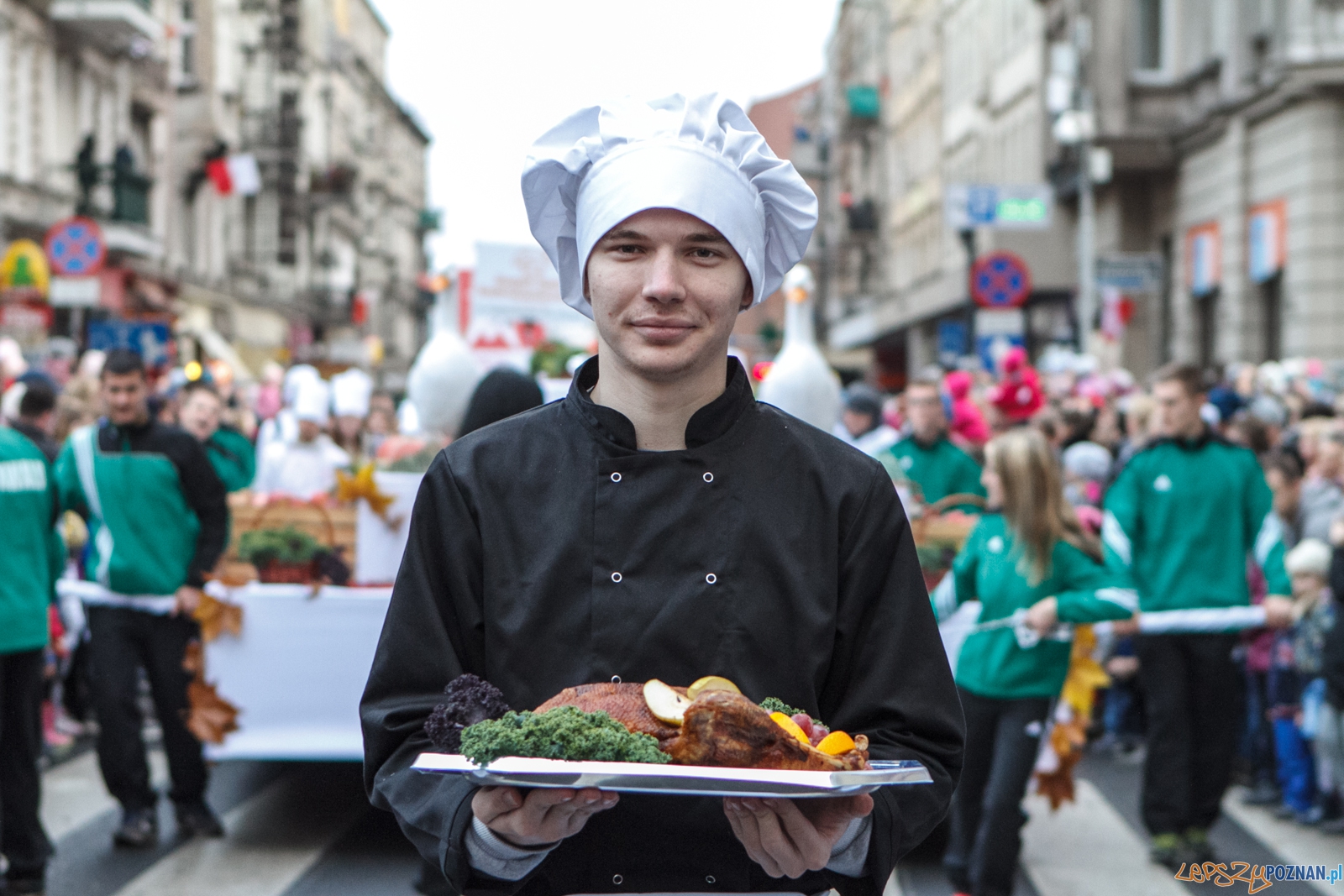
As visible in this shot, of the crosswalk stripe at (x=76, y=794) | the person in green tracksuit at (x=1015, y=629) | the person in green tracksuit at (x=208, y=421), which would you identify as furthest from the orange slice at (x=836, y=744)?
the person in green tracksuit at (x=208, y=421)

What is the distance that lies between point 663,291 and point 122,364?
5737 mm

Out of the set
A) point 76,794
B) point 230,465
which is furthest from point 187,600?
point 76,794

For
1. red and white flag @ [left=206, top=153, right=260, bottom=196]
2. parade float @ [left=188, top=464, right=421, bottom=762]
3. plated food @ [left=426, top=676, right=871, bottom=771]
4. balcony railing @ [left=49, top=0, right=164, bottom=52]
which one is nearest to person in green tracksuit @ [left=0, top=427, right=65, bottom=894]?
parade float @ [left=188, top=464, right=421, bottom=762]

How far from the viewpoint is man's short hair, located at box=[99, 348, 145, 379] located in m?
7.58

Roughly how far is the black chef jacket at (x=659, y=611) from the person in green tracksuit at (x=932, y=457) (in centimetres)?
809

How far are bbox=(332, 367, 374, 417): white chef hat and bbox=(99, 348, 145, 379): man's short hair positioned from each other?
577 centimetres

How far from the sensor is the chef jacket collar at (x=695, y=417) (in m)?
2.54

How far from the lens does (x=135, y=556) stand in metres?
7.65

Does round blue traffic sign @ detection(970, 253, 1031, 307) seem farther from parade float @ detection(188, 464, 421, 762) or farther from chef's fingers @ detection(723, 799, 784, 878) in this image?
chef's fingers @ detection(723, 799, 784, 878)

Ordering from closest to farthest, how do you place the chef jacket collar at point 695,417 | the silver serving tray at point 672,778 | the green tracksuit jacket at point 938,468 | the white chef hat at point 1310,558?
the silver serving tray at point 672,778
the chef jacket collar at point 695,417
the white chef hat at point 1310,558
the green tracksuit jacket at point 938,468

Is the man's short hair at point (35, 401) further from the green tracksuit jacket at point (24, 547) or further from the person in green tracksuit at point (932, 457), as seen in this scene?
the person in green tracksuit at point (932, 457)

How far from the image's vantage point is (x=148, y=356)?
18.9m

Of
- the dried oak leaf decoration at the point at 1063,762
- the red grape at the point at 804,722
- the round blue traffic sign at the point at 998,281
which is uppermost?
the round blue traffic sign at the point at 998,281

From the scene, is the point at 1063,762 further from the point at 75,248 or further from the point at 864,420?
the point at 75,248
